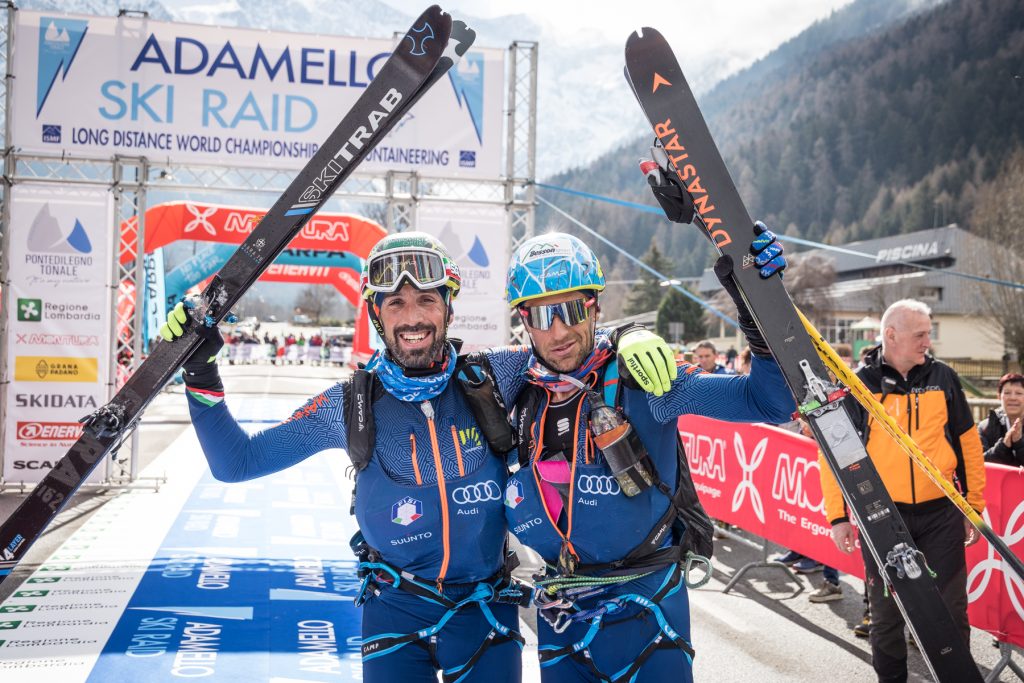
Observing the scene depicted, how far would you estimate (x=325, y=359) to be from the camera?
4731cm

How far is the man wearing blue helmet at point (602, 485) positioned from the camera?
2.85 m

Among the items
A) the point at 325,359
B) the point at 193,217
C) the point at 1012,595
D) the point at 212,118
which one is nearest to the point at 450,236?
the point at 212,118

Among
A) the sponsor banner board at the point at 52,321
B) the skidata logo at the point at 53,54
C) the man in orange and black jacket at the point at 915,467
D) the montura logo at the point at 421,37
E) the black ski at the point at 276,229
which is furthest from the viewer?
the sponsor banner board at the point at 52,321

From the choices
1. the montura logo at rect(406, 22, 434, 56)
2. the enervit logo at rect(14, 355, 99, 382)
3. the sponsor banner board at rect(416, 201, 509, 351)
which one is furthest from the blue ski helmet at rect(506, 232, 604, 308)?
the enervit logo at rect(14, 355, 99, 382)

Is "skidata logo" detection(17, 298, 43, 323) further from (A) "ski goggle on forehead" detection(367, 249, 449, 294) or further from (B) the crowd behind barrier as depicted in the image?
(A) "ski goggle on forehead" detection(367, 249, 449, 294)

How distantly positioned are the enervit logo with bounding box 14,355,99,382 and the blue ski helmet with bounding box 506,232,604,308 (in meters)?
8.63

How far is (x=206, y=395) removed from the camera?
10.3ft

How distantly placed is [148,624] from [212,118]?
590 centimetres

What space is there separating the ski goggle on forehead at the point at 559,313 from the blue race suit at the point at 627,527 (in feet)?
1.03

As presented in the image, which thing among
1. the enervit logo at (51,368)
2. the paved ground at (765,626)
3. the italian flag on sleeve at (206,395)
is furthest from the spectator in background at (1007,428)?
the enervit logo at (51,368)

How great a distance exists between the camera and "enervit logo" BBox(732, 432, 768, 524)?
307 inches

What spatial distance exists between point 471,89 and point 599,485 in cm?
784

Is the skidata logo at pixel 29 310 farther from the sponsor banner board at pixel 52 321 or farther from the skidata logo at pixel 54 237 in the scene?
the skidata logo at pixel 54 237

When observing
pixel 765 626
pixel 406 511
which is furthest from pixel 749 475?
pixel 406 511
